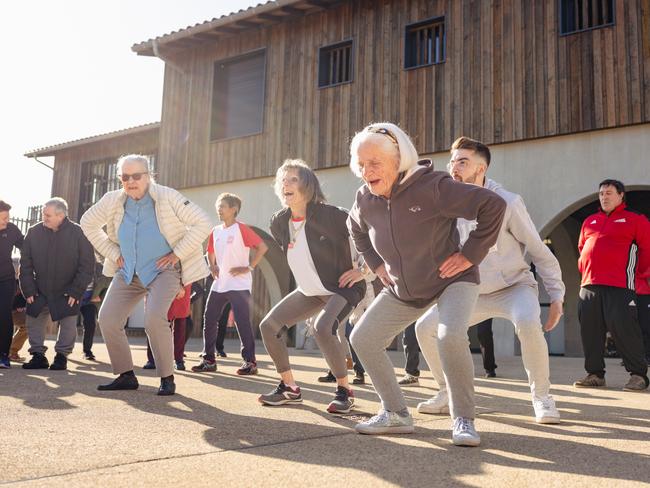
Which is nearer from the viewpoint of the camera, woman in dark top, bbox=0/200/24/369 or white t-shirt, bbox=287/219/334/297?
white t-shirt, bbox=287/219/334/297

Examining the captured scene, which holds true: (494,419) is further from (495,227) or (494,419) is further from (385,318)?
(495,227)

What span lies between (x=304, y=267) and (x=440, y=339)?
1.59m

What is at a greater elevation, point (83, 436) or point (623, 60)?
point (623, 60)

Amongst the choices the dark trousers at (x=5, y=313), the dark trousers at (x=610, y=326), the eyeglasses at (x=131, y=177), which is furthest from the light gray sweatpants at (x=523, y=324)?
the dark trousers at (x=5, y=313)

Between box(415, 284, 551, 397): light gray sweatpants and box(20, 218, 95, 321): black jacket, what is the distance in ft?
13.7

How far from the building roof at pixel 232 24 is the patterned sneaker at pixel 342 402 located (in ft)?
34.3

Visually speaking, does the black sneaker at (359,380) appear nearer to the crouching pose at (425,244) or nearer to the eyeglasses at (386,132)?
the crouching pose at (425,244)

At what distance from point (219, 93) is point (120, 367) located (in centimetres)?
1102

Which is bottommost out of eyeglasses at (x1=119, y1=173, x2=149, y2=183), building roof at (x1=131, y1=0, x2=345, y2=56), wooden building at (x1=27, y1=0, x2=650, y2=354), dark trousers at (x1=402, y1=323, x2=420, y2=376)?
dark trousers at (x1=402, y1=323, x2=420, y2=376)

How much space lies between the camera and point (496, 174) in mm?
11375

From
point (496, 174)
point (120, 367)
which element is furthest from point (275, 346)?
point (496, 174)

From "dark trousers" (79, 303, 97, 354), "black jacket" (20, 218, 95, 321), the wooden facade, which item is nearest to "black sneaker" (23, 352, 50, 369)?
"black jacket" (20, 218, 95, 321)

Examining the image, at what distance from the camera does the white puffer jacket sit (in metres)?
5.09

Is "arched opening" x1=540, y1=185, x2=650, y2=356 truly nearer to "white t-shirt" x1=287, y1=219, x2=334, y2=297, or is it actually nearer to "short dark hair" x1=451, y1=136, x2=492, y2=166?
"short dark hair" x1=451, y1=136, x2=492, y2=166
